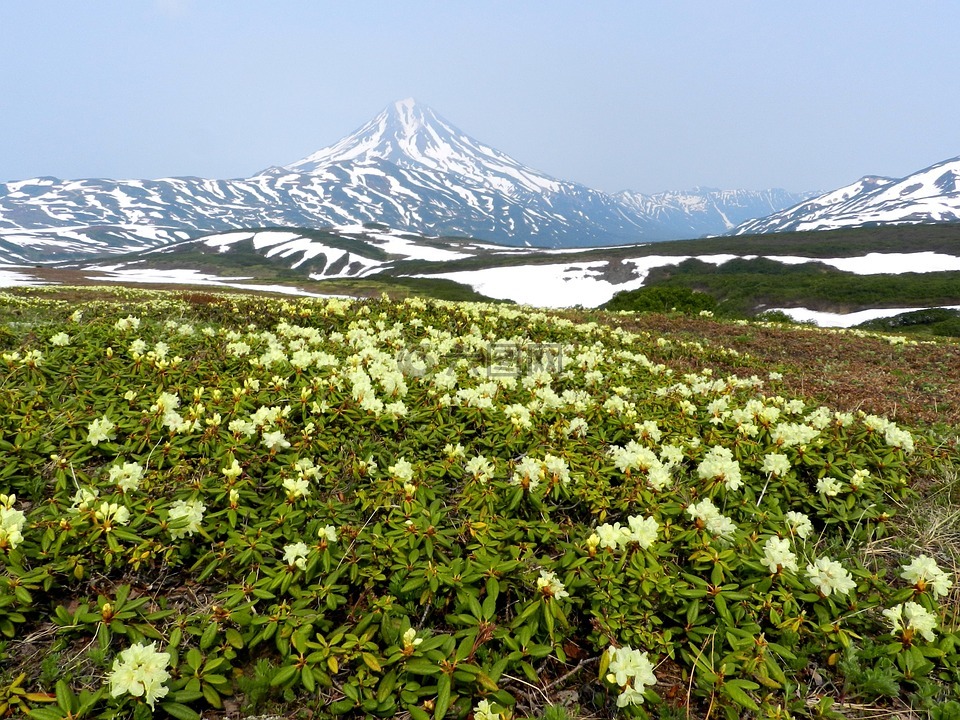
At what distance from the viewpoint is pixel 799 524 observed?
3.64 meters

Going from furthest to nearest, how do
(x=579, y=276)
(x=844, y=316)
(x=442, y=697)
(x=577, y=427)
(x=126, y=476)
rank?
(x=579, y=276), (x=844, y=316), (x=577, y=427), (x=126, y=476), (x=442, y=697)

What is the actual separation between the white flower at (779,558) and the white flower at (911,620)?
545 mm

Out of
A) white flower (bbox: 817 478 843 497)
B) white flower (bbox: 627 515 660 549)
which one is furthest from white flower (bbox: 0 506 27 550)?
white flower (bbox: 817 478 843 497)

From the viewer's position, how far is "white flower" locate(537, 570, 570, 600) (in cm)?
284

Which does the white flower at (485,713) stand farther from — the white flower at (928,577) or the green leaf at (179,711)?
the white flower at (928,577)

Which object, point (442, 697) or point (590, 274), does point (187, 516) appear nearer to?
point (442, 697)

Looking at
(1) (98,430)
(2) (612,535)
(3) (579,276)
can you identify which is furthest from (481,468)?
(3) (579,276)

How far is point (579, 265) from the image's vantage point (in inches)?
3959

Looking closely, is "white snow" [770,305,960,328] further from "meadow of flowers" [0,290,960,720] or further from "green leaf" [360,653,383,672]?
"green leaf" [360,653,383,672]

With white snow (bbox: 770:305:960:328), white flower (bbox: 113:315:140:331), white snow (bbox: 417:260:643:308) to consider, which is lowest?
white snow (bbox: 770:305:960:328)

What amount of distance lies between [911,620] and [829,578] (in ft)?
1.41

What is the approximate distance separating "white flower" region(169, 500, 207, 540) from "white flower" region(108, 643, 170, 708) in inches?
40.1

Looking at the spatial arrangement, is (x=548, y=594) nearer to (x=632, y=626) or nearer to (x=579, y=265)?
(x=632, y=626)

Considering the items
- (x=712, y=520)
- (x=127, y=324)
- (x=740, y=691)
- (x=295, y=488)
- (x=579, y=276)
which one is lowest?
(x=740, y=691)
